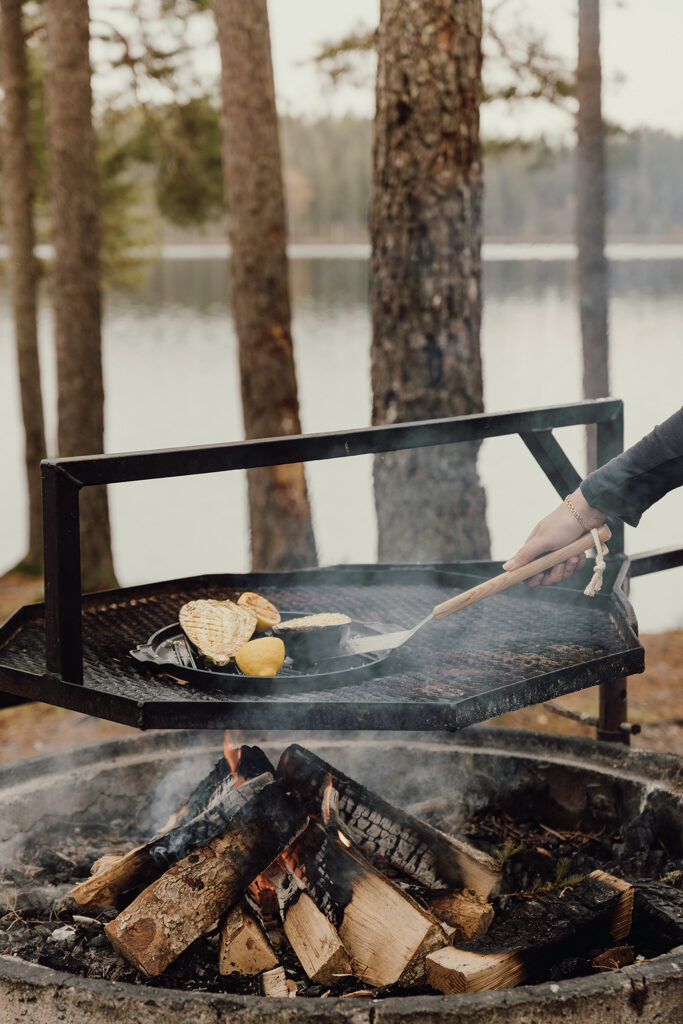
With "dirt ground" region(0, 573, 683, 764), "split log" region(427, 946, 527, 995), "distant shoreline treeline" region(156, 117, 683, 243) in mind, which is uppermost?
"distant shoreline treeline" region(156, 117, 683, 243)

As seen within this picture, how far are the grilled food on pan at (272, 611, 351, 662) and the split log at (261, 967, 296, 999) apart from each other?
676 millimetres

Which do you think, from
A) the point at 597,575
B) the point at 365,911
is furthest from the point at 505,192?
the point at 365,911

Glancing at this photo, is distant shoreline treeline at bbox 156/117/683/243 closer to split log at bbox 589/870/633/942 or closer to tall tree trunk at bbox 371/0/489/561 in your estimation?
tall tree trunk at bbox 371/0/489/561

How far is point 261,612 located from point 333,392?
23.9 meters

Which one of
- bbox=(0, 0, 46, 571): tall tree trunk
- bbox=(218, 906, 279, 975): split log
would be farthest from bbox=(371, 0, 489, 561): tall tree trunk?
bbox=(0, 0, 46, 571): tall tree trunk

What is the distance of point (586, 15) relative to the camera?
7.50 metres

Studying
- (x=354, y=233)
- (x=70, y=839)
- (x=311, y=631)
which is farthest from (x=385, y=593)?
(x=354, y=233)

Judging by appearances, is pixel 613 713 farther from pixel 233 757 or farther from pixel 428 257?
pixel 428 257

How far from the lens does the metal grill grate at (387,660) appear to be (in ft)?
6.06

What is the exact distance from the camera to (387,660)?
2074 millimetres

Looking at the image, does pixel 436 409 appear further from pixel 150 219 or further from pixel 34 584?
pixel 150 219

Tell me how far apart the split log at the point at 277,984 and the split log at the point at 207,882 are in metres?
0.19

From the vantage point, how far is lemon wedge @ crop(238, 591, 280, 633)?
7.76 ft

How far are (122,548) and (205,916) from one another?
1426 cm
